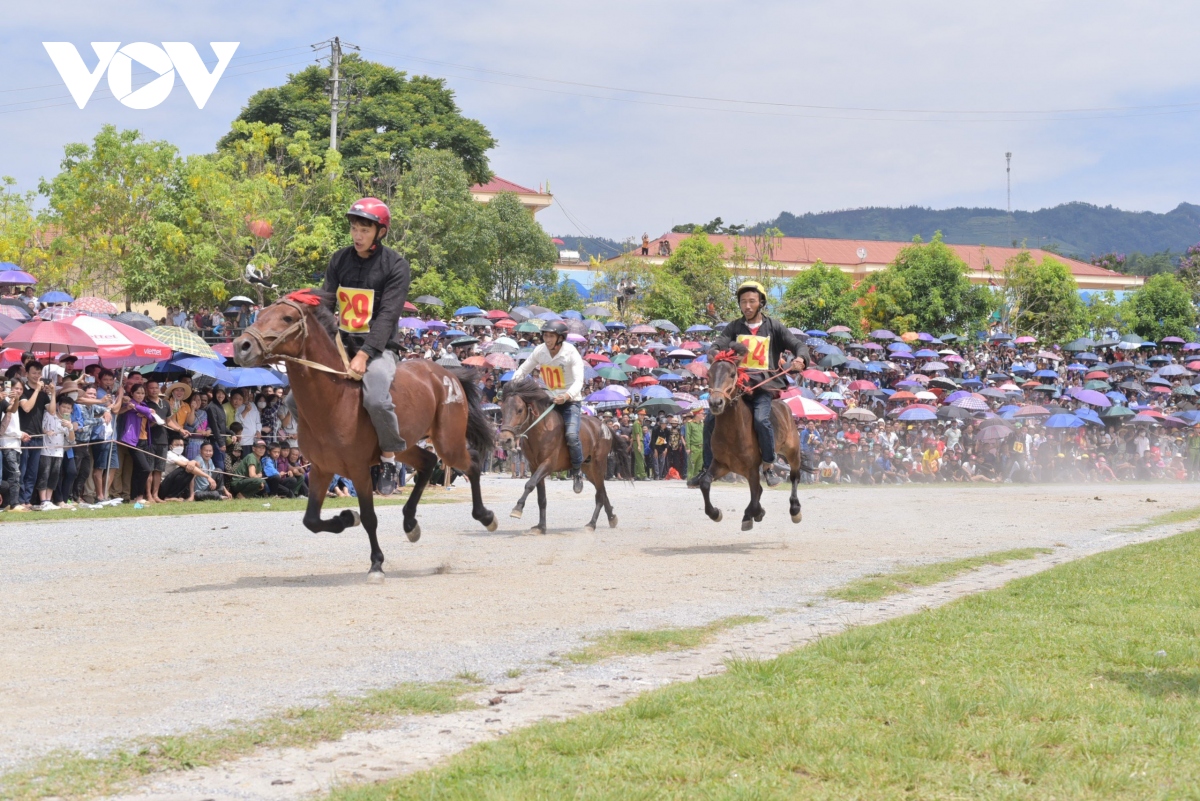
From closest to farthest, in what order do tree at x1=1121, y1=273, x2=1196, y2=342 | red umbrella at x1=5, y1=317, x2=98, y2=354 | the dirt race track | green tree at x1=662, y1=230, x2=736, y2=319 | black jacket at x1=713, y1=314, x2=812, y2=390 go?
1. the dirt race track
2. black jacket at x1=713, y1=314, x2=812, y2=390
3. red umbrella at x1=5, y1=317, x2=98, y2=354
4. green tree at x1=662, y1=230, x2=736, y2=319
5. tree at x1=1121, y1=273, x2=1196, y2=342

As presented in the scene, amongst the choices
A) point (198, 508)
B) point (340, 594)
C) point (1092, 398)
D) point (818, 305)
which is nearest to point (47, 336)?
point (198, 508)

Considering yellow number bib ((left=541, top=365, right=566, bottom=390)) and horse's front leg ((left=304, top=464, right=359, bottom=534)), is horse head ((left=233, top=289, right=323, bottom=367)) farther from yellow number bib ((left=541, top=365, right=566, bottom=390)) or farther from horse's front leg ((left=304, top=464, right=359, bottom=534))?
yellow number bib ((left=541, top=365, right=566, bottom=390))

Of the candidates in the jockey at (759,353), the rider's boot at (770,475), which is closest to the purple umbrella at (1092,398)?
the rider's boot at (770,475)

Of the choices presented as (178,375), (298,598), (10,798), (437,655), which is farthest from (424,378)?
(178,375)

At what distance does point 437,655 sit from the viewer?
23.2 ft

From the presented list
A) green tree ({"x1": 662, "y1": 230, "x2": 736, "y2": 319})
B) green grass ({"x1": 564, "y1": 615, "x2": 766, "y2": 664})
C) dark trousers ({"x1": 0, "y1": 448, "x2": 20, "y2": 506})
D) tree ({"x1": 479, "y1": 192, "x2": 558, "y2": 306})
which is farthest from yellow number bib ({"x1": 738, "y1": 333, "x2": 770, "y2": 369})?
green tree ({"x1": 662, "y1": 230, "x2": 736, "y2": 319})

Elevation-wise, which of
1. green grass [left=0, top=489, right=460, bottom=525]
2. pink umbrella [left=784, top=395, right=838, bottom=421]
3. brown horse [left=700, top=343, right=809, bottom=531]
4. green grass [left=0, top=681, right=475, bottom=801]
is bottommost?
green grass [left=0, top=681, right=475, bottom=801]

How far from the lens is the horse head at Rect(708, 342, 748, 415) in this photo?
13664mm

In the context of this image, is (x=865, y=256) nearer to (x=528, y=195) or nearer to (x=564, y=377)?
(x=528, y=195)

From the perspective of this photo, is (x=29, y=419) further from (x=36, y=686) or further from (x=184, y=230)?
(x=184, y=230)

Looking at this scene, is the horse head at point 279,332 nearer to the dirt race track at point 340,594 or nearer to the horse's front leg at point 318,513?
the horse's front leg at point 318,513

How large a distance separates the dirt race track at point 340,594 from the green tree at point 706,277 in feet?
167

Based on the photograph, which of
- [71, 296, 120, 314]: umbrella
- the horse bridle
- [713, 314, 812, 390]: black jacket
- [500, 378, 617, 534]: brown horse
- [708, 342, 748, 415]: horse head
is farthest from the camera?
[71, 296, 120, 314]: umbrella

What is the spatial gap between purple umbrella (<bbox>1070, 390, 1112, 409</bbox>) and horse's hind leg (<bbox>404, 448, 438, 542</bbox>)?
3626cm
